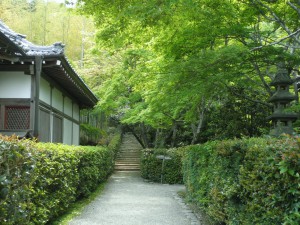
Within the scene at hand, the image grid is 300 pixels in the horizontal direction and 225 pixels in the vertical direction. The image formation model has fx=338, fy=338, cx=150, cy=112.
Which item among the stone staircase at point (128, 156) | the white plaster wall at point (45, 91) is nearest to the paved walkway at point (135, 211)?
the white plaster wall at point (45, 91)

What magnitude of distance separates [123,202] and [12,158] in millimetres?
6432

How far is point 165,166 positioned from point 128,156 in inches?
297

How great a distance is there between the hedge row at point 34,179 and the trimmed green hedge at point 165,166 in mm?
7772

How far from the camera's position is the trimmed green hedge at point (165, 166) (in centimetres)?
1652

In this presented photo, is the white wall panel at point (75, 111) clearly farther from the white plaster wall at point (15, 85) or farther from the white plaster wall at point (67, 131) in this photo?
the white plaster wall at point (15, 85)

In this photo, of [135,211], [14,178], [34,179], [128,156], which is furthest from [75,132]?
[14,178]

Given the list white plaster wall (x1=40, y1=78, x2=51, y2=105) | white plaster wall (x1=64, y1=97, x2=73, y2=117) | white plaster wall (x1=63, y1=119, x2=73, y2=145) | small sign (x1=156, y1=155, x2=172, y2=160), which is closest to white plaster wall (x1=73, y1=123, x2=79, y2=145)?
white plaster wall (x1=63, y1=119, x2=73, y2=145)

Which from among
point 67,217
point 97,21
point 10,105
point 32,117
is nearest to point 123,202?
point 67,217

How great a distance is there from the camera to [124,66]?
1675 centimetres

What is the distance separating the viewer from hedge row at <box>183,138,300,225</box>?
2.81m

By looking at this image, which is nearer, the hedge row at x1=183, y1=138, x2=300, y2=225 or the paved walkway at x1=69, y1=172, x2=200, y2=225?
the hedge row at x1=183, y1=138, x2=300, y2=225

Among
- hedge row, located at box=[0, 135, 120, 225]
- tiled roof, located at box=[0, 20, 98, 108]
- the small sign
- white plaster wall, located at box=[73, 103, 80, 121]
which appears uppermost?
tiled roof, located at box=[0, 20, 98, 108]

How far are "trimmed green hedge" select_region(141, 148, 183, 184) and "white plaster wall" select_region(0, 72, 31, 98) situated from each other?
334 inches

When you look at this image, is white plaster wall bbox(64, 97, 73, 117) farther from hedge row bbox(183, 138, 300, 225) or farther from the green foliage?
the green foliage
